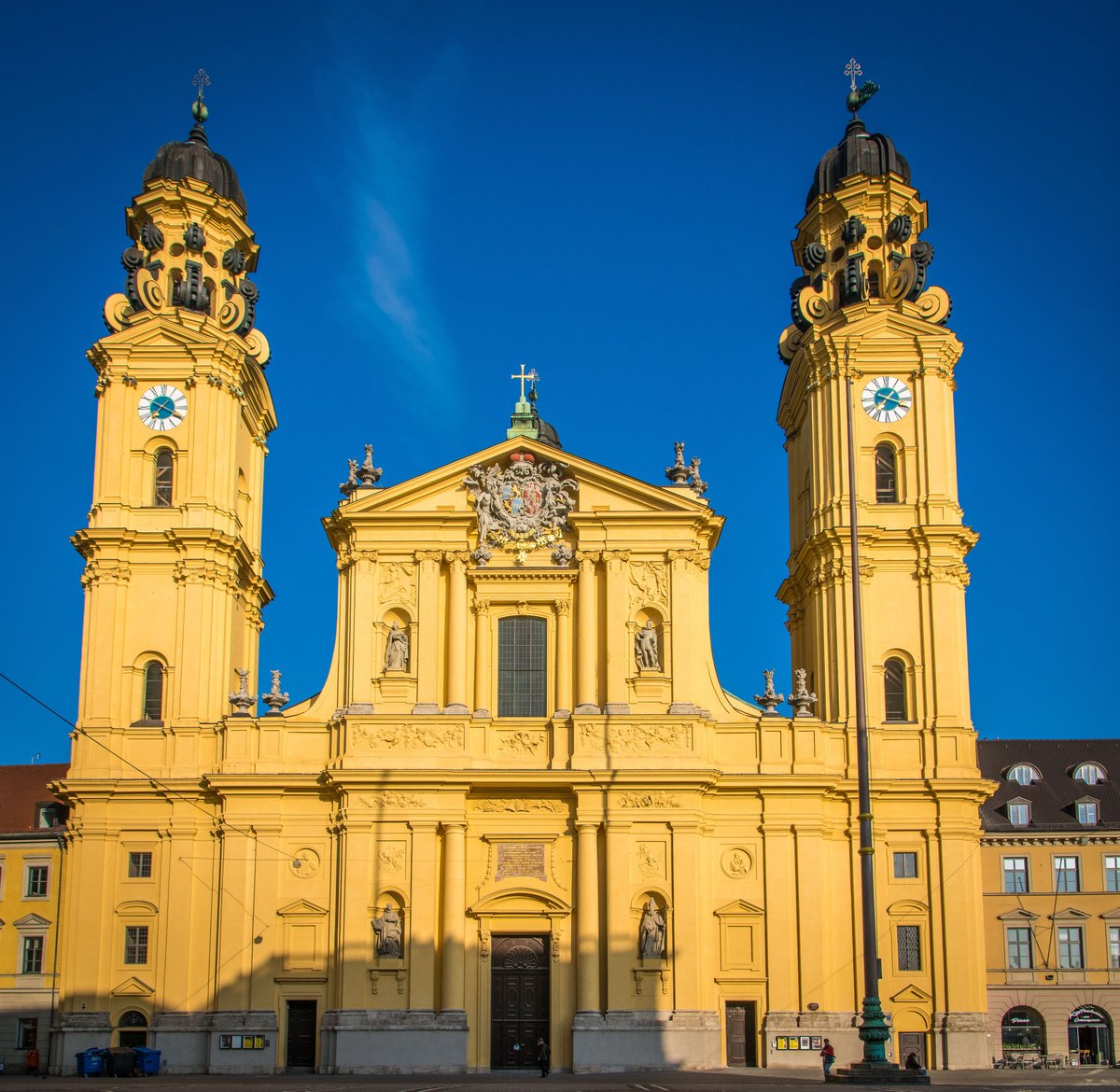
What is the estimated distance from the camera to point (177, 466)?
46500mm

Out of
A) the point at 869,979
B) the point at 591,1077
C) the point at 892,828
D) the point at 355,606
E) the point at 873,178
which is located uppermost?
the point at 873,178

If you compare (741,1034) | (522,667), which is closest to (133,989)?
(522,667)

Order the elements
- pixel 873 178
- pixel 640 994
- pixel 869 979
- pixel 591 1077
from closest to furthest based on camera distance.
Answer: pixel 869 979 < pixel 591 1077 < pixel 640 994 < pixel 873 178

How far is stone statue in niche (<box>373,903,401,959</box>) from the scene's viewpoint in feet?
137

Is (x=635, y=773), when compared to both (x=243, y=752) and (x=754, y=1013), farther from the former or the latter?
(x=243, y=752)

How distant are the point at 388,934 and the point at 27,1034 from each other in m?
15.1

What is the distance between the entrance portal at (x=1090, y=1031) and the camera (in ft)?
181

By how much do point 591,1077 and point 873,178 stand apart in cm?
2753

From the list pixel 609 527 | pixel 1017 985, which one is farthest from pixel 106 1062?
pixel 1017 985

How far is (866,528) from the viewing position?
45.5 m

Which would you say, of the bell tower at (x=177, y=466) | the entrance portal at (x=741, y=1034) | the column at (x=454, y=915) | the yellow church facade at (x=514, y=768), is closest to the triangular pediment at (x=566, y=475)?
the yellow church facade at (x=514, y=768)

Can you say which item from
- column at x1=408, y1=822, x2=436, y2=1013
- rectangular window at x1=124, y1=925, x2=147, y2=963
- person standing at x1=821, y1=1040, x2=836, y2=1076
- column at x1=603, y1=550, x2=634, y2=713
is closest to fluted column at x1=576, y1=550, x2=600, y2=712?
column at x1=603, y1=550, x2=634, y2=713

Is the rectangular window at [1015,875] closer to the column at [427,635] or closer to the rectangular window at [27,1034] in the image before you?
the column at [427,635]

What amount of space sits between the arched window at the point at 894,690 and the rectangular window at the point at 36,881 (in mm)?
26995
